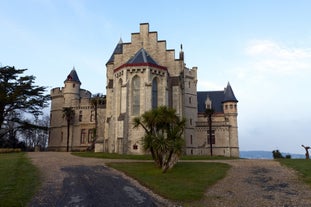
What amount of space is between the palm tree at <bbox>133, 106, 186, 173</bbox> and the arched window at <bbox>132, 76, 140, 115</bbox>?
12127 mm

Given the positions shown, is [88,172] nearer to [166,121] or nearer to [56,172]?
[56,172]

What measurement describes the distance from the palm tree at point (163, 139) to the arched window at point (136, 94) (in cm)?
1213

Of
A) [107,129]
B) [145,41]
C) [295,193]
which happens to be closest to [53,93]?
[107,129]

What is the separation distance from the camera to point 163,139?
19.9 m

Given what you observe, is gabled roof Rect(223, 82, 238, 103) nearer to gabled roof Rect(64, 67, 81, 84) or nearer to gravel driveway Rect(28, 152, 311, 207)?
gabled roof Rect(64, 67, 81, 84)

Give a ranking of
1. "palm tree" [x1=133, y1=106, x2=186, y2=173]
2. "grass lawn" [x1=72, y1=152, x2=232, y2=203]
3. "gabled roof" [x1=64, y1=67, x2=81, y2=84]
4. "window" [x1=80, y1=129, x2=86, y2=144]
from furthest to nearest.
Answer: "gabled roof" [x1=64, y1=67, x2=81, y2=84]
"window" [x1=80, y1=129, x2=86, y2=144]
"palm tree" [x1=133, y1=106, x2=186, y2=173]
"grass lawn" [x1=72, y1=152, x2=232, y2=203]

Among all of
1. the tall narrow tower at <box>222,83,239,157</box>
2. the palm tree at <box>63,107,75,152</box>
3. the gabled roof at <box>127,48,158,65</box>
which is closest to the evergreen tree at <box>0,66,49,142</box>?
the palm tree at <box>63,107,75,152</box>

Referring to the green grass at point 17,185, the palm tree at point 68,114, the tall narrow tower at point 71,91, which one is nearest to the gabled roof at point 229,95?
the tall narrow tower at point 71,91

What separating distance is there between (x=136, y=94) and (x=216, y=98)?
24.9m

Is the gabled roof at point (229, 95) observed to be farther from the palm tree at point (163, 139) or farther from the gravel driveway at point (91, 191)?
the gravel driveway at point (91, 191)

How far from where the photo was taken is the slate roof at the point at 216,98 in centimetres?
5291

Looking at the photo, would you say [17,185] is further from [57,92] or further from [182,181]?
[57,92]

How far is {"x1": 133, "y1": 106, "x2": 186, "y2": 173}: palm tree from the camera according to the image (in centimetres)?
1945

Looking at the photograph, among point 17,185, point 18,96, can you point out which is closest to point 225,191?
point 17,185
